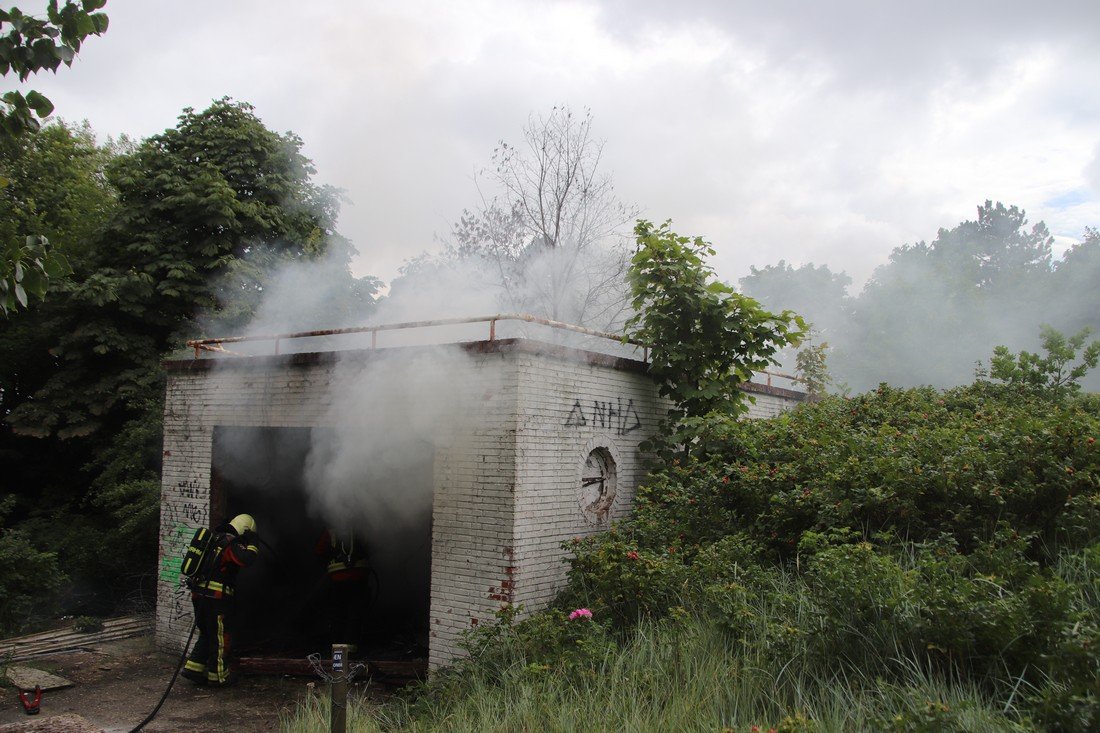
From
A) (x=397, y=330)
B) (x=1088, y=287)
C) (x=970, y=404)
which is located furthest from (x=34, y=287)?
(x=1088, y=287)

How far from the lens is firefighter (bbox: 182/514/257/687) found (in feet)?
28.7

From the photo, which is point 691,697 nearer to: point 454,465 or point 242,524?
point 454,465

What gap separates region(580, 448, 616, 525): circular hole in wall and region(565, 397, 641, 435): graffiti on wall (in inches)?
13.2

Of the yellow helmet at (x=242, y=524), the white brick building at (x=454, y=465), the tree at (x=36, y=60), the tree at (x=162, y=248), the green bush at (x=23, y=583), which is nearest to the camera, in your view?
the tree at (x=36, y=60)

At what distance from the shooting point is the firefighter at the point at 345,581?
997 cm

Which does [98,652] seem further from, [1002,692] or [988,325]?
[988,325]

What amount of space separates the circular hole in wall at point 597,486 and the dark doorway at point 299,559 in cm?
192

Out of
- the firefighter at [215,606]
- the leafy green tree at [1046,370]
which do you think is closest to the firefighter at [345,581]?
the firefighter at [215,606]

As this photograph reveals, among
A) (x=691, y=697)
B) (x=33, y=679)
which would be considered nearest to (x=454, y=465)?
(x=691, y=697)

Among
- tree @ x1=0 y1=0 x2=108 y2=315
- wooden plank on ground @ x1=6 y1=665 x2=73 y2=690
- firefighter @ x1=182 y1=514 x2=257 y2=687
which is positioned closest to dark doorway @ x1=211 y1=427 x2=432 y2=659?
firefighter @ x1=182 y1=514 x2=257 y2=687

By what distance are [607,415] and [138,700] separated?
5996 millimetres

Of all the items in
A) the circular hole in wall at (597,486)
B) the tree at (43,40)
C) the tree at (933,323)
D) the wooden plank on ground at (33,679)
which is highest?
the tree at (933,323)

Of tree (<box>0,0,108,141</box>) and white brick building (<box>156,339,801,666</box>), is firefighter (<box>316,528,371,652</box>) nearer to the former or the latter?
white brick building (<box>156,339,801,666</box>)

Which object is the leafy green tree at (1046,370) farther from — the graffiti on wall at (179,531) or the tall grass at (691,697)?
the graffiti on wall at (179,531)
